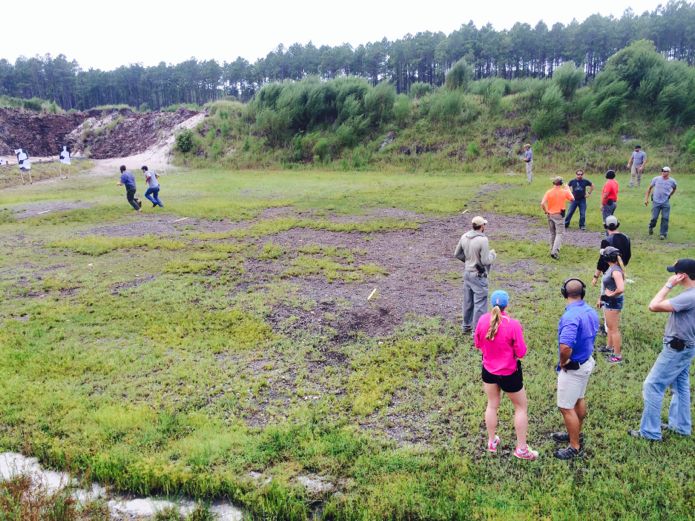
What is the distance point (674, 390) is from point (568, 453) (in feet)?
4.35

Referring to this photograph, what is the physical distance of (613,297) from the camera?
622cm

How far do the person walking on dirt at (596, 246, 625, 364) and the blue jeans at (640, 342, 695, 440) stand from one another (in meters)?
1.56

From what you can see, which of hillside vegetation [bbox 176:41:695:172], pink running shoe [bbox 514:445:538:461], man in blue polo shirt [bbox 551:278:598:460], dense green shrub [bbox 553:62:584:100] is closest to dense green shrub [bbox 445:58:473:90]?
hillside vegetation [bbox 176:41:695:172]

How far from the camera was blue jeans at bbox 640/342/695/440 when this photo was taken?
179 inches

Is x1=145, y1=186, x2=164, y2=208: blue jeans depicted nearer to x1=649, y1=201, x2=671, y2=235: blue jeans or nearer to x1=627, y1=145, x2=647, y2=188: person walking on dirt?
x1=649, y1=201, x2=671, y2=235: blue jeans

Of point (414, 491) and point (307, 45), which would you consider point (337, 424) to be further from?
point (307, 45)

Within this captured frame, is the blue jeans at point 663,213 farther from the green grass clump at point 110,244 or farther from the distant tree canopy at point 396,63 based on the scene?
the distant tree canopy at point 396,63

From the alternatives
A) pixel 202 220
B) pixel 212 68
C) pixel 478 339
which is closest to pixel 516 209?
pixel 202 220

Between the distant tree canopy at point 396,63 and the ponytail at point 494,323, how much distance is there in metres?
Result: 33.9

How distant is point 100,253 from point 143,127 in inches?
1617

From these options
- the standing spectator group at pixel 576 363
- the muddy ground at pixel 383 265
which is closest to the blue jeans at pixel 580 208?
the muddy ground at pixel 383 265

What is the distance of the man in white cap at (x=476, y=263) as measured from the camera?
6914mm

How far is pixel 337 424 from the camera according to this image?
5.09 metres

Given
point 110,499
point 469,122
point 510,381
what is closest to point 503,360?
point 510,381
